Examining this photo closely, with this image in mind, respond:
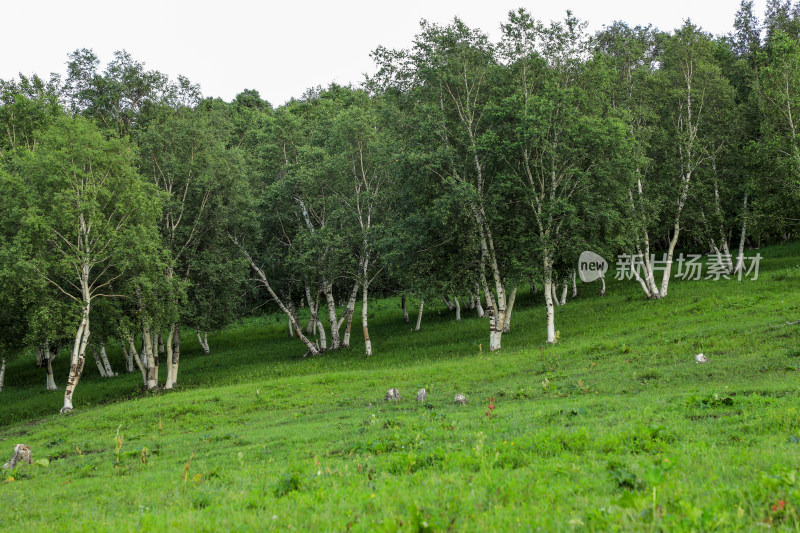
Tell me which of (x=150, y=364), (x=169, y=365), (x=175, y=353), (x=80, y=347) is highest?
(x=80, y=347)

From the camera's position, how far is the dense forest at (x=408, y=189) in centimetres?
3375

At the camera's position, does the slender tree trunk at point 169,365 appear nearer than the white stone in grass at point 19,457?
No

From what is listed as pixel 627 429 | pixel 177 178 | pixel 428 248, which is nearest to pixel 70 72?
pixel 177 178

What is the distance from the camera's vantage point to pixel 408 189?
37.9m

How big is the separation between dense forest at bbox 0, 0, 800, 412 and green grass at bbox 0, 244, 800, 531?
6.72 m

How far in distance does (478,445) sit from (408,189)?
29.4m

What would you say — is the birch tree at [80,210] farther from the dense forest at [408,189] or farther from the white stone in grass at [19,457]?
the white stone in grass at [19,457]

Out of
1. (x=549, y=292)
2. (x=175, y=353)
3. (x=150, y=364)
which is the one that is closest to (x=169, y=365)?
(x=175, y=353)

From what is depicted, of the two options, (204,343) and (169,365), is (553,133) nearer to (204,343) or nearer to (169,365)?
(169,365)

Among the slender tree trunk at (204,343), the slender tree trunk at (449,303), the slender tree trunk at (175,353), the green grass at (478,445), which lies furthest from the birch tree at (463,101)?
the slender tree trunk at (204,343)

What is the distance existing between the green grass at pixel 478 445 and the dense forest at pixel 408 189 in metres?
6.72

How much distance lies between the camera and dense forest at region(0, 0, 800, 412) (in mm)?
33750

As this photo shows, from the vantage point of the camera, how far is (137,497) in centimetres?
990

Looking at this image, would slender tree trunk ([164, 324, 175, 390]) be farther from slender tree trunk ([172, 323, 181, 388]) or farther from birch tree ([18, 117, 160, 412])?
birch tree ([18, 117, 160, 412])
